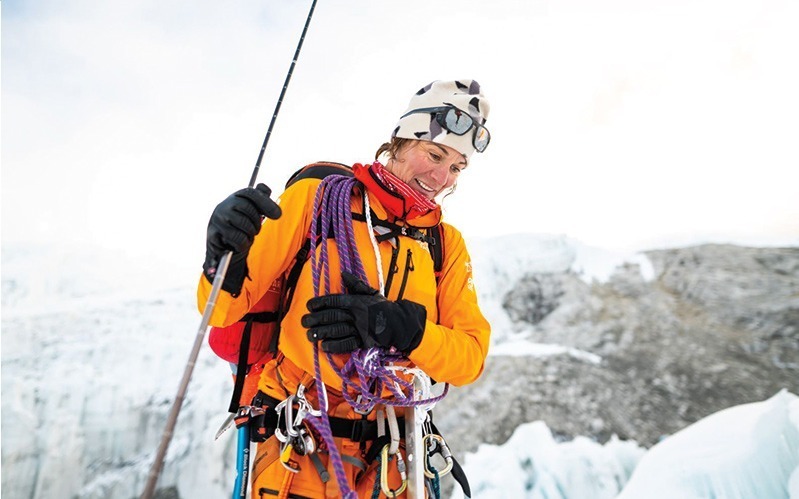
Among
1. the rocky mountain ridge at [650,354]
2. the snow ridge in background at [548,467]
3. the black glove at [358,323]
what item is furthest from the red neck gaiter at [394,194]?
the rocky mountain ridge at [650,354]

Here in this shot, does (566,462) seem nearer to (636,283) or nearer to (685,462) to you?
(685,462)

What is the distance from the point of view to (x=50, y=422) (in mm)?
4523

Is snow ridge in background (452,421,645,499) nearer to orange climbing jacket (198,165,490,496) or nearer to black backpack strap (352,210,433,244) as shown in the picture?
orange climbing jacket (198,165,490,496)

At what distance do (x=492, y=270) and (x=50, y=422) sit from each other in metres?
5.11

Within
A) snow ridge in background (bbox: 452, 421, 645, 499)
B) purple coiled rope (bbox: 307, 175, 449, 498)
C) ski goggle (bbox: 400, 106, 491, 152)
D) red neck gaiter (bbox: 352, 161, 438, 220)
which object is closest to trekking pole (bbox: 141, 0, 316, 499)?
purple coiled rope (bbox: 307, 175, 449, 498)

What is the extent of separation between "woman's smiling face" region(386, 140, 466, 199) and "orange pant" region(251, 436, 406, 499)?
103cm

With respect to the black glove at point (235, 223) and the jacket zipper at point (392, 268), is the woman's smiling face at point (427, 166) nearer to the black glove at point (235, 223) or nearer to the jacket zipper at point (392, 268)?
the jacket zipper at point (392, 268)

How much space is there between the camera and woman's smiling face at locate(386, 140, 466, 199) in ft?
6.48

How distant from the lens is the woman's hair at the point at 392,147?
2127 millimetres

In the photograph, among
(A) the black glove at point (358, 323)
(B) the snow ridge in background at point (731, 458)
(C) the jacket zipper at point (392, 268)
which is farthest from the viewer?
(B) the snow ridge in background at point (731, 458)

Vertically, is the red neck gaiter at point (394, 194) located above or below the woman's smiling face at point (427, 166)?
below

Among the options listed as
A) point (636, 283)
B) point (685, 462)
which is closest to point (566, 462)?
point (685, 462)

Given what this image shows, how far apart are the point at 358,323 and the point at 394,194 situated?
59 centimetres

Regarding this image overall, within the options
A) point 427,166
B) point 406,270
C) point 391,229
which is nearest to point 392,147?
point 427,166
